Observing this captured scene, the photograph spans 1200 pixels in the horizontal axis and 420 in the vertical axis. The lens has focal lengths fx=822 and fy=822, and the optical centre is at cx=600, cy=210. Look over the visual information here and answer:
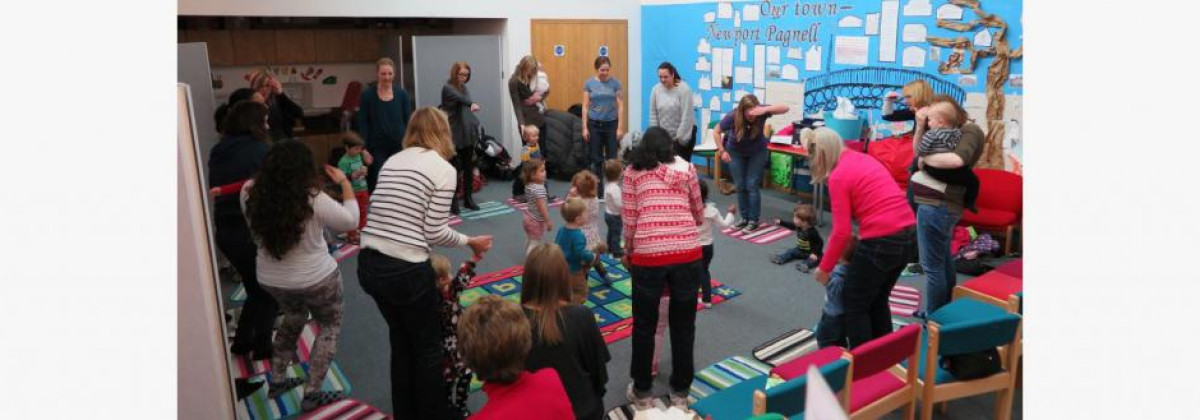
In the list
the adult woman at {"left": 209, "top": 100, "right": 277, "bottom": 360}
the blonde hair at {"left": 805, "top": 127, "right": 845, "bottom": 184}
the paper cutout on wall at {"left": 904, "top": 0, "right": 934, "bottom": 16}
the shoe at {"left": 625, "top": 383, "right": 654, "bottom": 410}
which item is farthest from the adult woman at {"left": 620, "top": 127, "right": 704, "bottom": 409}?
the paper cutout on wall at {"left": 904, "top": 0, "right": 934, "bottom": 16}

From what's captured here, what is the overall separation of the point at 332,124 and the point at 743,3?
188 inches

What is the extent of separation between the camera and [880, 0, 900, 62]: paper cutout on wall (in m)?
7.13

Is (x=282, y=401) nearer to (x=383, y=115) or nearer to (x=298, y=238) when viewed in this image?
(x=298, y=238)

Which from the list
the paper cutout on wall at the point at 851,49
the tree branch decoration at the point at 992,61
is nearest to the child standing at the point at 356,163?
the paper cutout on wall at the point at 851,49

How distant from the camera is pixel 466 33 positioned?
9.71 meters

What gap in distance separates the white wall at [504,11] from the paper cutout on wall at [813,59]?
2564 mm

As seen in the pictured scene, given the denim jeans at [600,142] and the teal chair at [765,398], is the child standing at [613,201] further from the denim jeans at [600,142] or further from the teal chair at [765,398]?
the teal chair at [765,398]

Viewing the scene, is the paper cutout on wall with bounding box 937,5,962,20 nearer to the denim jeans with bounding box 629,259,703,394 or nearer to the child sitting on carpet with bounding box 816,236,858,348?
the child sitting on carpet with bounding box 816,236,858,348

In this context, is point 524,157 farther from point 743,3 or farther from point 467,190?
point 743,3

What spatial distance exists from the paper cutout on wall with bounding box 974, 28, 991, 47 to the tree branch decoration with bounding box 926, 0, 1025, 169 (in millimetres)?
31

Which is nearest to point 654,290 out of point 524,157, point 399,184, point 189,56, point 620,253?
point 399,184

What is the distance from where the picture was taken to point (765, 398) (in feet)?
8.40

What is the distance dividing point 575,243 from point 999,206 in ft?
11.4

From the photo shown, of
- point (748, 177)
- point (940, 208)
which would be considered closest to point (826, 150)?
point (940, 208)
